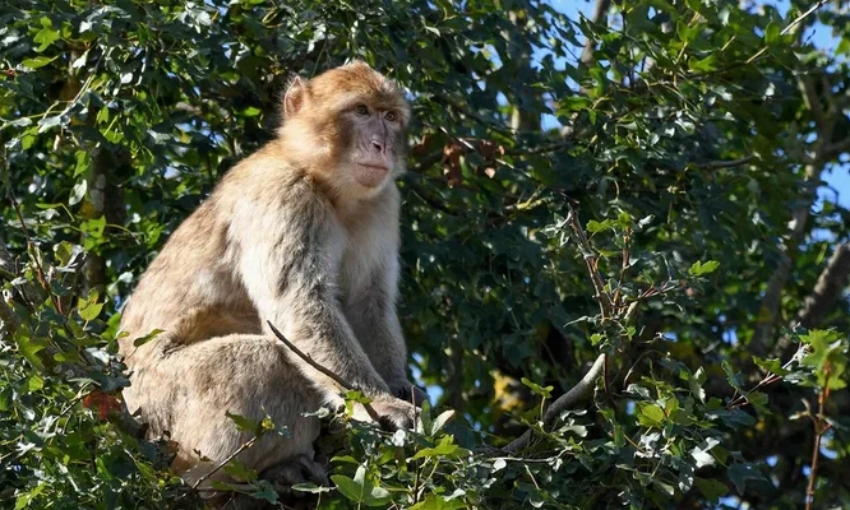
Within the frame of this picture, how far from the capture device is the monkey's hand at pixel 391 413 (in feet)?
21.0

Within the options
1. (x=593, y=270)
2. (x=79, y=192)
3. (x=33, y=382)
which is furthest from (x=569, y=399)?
(x=79, y=192)

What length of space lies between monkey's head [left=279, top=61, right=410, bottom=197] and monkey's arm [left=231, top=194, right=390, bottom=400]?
0.29m

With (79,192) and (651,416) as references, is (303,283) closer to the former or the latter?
(79,192)

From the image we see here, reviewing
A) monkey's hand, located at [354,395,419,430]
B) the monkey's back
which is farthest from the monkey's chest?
monkey's hand, located at [354,395,419,430]

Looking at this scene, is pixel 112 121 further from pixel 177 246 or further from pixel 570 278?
pixel 570 278

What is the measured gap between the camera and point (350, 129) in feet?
25.1

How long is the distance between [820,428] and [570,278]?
4.79 m

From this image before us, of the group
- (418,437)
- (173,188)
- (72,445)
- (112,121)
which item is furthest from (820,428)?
(173,188)

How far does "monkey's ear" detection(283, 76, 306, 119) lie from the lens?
25.8ft

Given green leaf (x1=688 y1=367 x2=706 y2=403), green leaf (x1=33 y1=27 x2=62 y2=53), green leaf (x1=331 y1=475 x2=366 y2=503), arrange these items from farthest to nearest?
green leaf (x1=33 y1=27 x2=62 y2=53), green leaf (x1=688 y1=367 x2=706 y2=403), green leaf (x1=331 y1=475 x2=366 y2=503)

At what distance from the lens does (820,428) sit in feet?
12.8

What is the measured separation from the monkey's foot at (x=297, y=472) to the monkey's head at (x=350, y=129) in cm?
149

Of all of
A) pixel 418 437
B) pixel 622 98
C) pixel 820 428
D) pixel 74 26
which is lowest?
pixel 418 437

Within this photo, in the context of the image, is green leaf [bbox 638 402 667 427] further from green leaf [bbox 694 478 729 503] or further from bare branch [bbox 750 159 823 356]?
bare branch [bbox 750 159 823 356]
